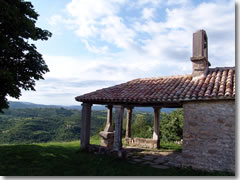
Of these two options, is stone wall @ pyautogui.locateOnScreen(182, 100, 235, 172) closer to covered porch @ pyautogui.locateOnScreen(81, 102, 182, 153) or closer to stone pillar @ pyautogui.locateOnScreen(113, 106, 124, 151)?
covered porch @ pyautogui.locateOnScreen(81, 102, 182, 153)

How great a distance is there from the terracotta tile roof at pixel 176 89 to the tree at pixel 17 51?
2.48 meters

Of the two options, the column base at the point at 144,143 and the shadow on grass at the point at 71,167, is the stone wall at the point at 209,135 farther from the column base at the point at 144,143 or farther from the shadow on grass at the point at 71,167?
the column base at the point at 144,143

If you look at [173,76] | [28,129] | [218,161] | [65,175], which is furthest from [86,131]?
[28,129]

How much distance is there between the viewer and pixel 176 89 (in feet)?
25.3

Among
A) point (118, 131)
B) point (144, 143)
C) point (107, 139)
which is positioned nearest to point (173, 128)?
point (144, 143)

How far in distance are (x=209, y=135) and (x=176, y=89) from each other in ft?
7.03

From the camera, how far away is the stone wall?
6039 millimetres

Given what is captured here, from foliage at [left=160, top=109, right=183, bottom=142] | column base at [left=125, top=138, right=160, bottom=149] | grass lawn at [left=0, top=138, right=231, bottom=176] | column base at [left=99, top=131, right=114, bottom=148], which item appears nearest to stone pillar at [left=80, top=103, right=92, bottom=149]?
grass lawn at [left=0, top=138, right=231, bottom=176]

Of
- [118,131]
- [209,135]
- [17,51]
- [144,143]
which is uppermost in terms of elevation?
[17,51]

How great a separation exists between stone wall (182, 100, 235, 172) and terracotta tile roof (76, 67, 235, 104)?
0.40 metres

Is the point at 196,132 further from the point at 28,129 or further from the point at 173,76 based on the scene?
the point at 28,129

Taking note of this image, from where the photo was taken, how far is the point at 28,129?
112ft

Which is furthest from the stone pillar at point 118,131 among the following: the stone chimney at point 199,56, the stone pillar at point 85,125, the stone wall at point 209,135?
the stone chimney at point 199,56

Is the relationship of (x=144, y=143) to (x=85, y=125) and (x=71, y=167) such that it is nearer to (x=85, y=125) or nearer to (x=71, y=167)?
(x=85, y=125)
